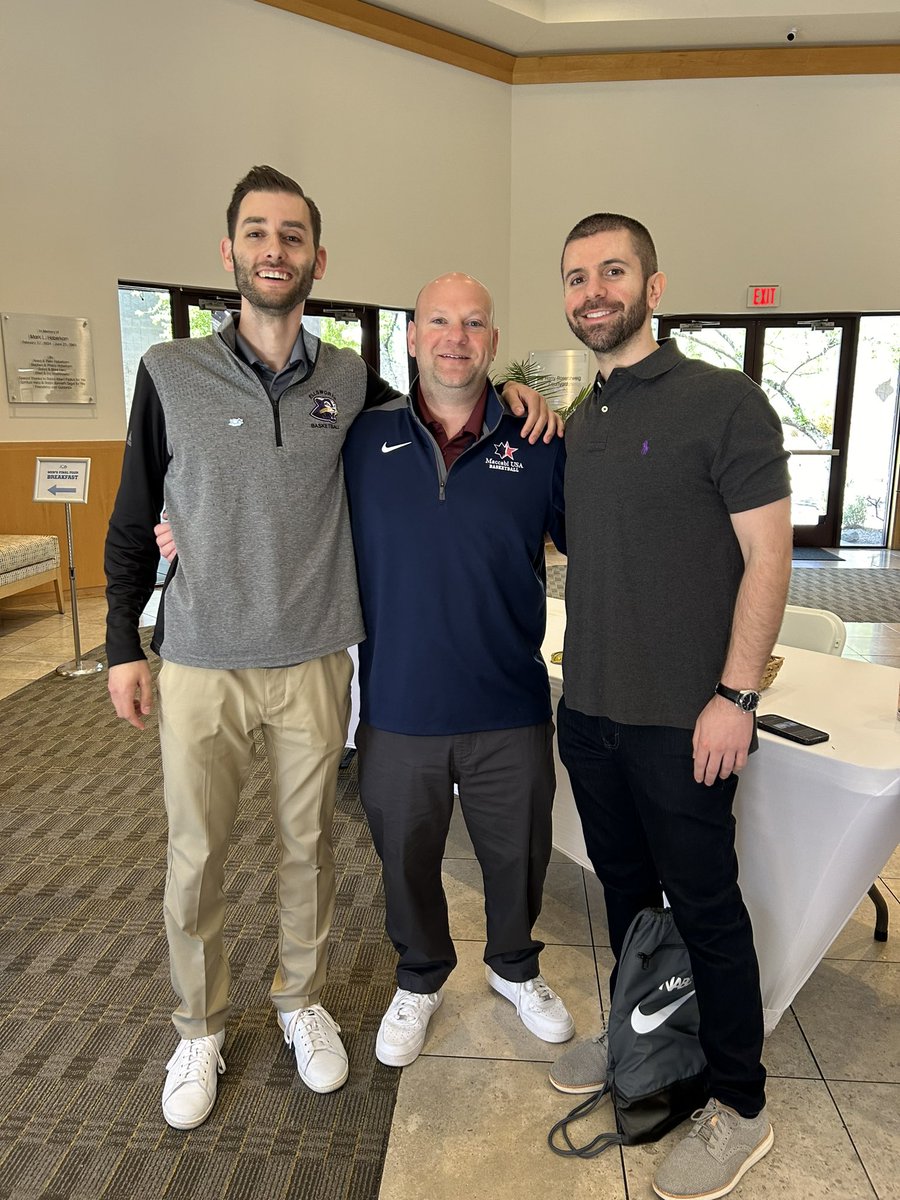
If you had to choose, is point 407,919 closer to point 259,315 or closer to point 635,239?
point 259,315

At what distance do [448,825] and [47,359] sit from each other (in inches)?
258

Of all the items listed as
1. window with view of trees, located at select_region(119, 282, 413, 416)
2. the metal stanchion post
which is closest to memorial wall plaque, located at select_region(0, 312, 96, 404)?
window with view of trees, located at select_region(119, 282, 413, 416)

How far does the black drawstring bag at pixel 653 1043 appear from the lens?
6.14ft

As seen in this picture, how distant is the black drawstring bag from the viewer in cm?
187

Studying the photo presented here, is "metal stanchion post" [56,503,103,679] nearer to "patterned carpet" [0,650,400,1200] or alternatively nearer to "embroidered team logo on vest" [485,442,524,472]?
"patterned carpet" [0,650,400,1200]

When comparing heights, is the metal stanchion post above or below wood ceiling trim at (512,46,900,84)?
below

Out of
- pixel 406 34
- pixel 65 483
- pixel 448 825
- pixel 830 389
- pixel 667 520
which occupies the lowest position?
pixel 448 825

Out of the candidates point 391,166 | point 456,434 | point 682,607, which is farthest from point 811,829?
point 391,166

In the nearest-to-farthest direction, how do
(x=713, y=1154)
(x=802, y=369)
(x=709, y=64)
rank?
(x=713, y=1154) → (x=709, y=64) → (x=802, y=369)

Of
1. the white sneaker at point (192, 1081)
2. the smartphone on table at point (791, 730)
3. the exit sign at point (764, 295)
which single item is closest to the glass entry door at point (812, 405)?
the exit sign at point (764, 295)

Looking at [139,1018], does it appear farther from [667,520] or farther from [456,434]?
[667,520]

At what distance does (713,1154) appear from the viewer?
1.77 meters

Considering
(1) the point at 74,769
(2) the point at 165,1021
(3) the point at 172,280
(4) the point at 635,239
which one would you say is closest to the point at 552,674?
(4) the point at 635,239

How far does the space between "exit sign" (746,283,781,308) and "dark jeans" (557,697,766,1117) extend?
9.13m
